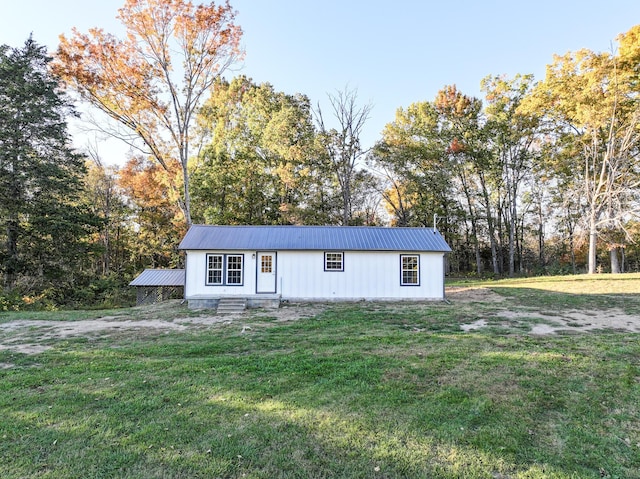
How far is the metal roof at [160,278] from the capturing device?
632 inches

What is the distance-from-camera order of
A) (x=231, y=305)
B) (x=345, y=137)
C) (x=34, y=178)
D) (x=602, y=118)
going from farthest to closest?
(x=345, y=137)
(x=602, y=118)
(x=34, y=178)
(x=231, y=305)

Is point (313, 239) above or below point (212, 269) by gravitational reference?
above

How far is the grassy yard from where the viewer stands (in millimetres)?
2680

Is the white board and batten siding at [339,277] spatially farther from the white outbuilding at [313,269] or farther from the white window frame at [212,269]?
the white window frame at [212,269]

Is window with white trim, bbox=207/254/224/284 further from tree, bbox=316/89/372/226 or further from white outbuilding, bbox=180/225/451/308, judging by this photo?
tree, bbox=316/89/372/226

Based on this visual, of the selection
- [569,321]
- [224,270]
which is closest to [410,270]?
[569,321]

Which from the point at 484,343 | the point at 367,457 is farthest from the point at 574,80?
the point at 367,457

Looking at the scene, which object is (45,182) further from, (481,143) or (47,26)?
(481,143)

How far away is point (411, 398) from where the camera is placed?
386 cm

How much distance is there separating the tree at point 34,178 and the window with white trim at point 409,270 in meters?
15.5

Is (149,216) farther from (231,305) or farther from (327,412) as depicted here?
(327,412)

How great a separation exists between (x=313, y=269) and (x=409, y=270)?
3821 mm

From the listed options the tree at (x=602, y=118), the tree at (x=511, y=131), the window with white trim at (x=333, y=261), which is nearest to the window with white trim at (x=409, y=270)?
the window with white trim at (x=333, y=261)

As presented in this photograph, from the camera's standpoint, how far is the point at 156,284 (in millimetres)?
16047
